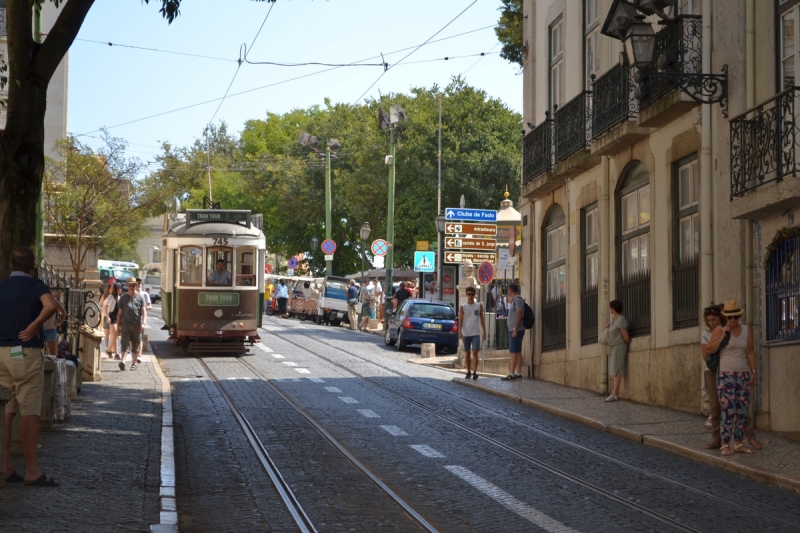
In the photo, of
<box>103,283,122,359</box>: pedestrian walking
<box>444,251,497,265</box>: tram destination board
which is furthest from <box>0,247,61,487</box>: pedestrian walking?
<box>444,251,497,265</box>: tram destination board

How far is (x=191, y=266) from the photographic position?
2848 centimetres

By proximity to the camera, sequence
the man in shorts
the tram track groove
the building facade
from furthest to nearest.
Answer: the man in shorts, the building facade, the tram track groove

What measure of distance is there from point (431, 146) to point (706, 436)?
4565 centimetres

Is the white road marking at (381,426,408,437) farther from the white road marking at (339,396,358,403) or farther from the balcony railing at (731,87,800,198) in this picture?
the balcony railing at (731,87,800,198)

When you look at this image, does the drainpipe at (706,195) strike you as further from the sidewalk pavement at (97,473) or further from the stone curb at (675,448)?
the sidewalk pavement at (97,473)

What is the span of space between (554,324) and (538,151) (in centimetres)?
355

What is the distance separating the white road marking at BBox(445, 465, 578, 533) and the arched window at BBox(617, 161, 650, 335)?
9085 mm

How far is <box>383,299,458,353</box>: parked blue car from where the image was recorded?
109 ft

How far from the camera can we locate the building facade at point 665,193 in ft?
49.7

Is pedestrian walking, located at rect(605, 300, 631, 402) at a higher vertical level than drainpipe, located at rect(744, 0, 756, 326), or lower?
lower

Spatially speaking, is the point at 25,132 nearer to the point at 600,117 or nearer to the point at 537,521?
the point at 537,521

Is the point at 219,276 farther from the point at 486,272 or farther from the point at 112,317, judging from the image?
the point at 486,272

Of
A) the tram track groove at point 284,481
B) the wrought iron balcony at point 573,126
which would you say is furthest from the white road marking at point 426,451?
the wrought iron balcony at point 573,126

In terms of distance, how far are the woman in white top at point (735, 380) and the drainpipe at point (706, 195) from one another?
3.87 metres
